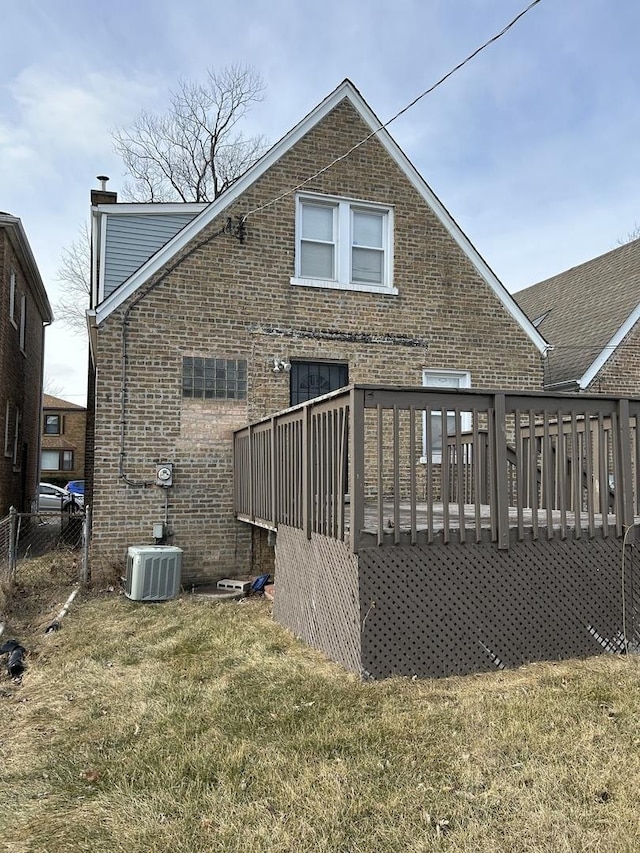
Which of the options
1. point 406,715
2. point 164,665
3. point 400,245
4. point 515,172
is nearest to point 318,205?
point 400,245

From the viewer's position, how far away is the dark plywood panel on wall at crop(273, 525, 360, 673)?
17.5 feet

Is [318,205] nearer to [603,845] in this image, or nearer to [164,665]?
[164,665]

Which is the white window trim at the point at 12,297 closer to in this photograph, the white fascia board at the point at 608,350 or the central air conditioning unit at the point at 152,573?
the central air conditioning unit at the point at 152,573

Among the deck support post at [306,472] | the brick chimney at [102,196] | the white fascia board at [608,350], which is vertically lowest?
the deck support post at [306,472]

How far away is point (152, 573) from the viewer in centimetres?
852

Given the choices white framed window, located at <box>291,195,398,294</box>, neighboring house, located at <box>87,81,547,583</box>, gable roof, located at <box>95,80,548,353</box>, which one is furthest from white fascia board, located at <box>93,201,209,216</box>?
white framed window, located at <box>291,195,398,294</box>

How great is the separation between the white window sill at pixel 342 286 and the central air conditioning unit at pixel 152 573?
15.2ft

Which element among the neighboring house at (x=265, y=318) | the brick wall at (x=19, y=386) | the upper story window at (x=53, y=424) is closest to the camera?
the neighboring house at (x=265, y=318)

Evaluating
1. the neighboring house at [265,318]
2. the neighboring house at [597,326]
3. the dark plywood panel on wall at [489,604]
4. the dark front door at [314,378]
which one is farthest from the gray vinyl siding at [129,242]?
the neighboring house at [597,326]

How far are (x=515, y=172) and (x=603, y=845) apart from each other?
46.2 ft

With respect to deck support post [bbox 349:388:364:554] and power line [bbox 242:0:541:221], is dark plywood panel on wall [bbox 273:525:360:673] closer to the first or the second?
deck support post [bbox 349:388:364:554]

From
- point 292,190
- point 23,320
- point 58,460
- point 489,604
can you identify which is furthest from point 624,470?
point 58,460

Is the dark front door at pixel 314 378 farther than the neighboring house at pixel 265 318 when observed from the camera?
Yes

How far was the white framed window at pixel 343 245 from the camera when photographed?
10.7 metres
